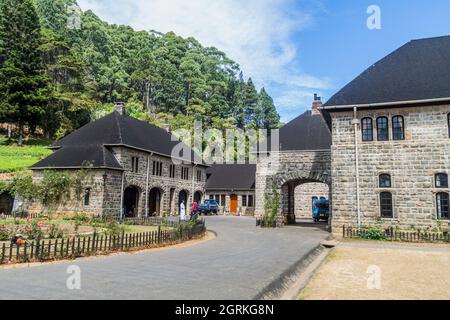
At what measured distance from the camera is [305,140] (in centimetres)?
2753

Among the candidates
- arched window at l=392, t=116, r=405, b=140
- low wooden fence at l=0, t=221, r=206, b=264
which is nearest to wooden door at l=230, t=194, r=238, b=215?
low wooden fence at l=0, t=221, r=206, b=264

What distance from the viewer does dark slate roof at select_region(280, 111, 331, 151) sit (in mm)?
26891

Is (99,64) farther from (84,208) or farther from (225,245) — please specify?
(225,245)

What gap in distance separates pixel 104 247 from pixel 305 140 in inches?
780

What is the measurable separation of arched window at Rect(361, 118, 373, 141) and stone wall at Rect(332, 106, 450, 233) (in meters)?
0.26

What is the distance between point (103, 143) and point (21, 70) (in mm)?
27414

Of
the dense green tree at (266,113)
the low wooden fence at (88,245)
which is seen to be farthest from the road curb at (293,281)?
the dense green tree at (266,113)

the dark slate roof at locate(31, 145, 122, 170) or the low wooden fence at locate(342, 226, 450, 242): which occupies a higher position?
the dark slate roof at locate(31, 145, 122, 170)

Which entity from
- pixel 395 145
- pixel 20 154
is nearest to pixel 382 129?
pixel 395 145

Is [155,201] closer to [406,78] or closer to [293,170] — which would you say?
[293,170]

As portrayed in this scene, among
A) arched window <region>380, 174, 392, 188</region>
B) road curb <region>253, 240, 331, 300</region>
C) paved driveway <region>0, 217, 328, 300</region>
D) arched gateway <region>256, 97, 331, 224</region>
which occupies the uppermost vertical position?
arched gateway <region>256, 97, 331, 224</region>

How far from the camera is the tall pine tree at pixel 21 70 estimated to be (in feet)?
146

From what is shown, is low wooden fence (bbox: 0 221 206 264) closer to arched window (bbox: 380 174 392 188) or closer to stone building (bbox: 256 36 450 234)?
stone building (bbox: 256 36 450 234)

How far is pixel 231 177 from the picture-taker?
4409 centimetres
